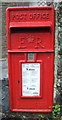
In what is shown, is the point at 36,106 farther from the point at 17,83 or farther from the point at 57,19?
the point at 57,19

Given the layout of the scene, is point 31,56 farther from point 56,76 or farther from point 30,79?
point 56,76

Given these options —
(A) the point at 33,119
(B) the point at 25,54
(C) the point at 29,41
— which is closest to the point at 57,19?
(C) the point at 29,41

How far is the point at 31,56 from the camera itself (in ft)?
9.57

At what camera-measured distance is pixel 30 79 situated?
2988 mm

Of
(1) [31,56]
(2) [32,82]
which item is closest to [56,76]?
(2) [32,82]

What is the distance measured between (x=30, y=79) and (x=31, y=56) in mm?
387

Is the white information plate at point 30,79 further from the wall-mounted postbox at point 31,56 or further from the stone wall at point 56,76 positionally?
the stone wall at point 56,76

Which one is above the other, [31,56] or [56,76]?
[31,56]

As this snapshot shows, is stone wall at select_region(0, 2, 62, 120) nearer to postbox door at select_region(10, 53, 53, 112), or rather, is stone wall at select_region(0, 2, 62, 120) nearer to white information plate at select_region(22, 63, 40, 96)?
postbox door at select_region(10, 53, 53, 112)

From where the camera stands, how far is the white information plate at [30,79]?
294 cm

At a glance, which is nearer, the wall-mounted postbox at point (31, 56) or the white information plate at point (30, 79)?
the wall-mounted postbox at point (31, 56)

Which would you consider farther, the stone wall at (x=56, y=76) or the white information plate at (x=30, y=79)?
the white information plate at (x=30, y=79)

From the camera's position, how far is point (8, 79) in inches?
122

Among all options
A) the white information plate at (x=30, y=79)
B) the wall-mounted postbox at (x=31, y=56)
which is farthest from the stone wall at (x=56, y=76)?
the white information plate at (x=30, y=79)
